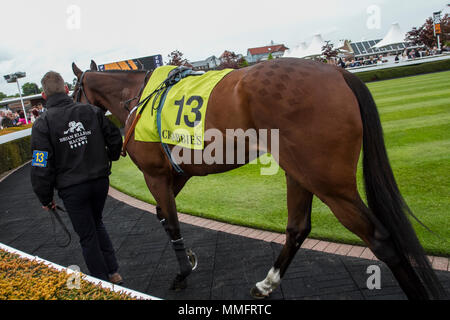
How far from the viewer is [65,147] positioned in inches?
124

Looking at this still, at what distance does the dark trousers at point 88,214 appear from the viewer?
3180mm

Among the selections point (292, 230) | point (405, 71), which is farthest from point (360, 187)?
point (405, 71)

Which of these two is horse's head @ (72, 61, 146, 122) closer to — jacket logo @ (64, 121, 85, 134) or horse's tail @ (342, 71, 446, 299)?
jacket logo @ (64, 121, 85, 134)

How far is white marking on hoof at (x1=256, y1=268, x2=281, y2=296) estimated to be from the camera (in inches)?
117

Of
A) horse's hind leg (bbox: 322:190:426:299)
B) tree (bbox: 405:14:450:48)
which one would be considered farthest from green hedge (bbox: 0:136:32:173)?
tree (bbox: 405:14:450:48)

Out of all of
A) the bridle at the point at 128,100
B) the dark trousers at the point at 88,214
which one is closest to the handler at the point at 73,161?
the dark trousers at the point at 88,214

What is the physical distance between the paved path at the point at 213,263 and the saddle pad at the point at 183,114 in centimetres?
141

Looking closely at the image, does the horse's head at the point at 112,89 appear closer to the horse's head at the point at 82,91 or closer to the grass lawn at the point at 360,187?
the horse's head at the point at 82,91

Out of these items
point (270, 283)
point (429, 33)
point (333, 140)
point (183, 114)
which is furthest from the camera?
point (429, 33)

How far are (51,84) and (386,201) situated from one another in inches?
119

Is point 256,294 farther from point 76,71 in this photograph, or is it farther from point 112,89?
point 76,71

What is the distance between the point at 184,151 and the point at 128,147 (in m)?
0.73
